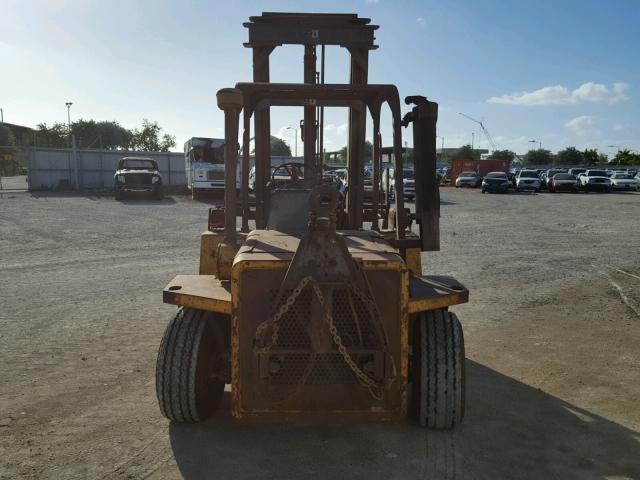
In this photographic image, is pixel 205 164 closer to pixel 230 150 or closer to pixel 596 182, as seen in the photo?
pixel 230 150

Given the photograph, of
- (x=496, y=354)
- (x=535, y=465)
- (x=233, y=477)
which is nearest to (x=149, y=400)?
(x=233, y=477)

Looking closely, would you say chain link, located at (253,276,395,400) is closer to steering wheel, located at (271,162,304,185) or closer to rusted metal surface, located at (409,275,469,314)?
rusted metal surface, located at (409,275,469,314)

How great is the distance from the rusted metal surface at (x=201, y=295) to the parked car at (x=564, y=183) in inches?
1427

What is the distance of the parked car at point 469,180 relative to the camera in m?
42.8

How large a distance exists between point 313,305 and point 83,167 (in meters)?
33.9

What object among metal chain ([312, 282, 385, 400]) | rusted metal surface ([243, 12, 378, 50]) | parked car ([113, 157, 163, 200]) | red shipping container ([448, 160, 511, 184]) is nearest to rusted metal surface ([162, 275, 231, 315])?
metal chain ([312, 282, 385, 400])

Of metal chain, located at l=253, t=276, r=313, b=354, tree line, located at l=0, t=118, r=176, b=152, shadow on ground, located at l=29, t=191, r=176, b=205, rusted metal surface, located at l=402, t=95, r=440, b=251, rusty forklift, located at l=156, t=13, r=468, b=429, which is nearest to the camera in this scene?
metal chain, located at l=253, t=276, r=313, b=354

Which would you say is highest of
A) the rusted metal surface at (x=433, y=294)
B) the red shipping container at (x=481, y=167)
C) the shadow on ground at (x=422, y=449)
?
the red shipping container at (x=481, y=167)

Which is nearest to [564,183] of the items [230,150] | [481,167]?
[481,167]

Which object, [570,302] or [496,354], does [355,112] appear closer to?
[496,354]

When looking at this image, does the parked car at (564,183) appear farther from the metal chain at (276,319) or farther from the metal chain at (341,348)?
the metal chain at (276,319)

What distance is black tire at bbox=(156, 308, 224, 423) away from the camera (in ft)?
13.4

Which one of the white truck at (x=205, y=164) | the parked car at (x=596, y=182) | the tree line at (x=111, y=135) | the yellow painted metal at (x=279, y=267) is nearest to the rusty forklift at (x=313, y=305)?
the yellow painted metal at (x=279, y=267)

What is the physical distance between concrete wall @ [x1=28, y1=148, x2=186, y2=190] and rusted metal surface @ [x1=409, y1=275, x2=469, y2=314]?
31866mm
